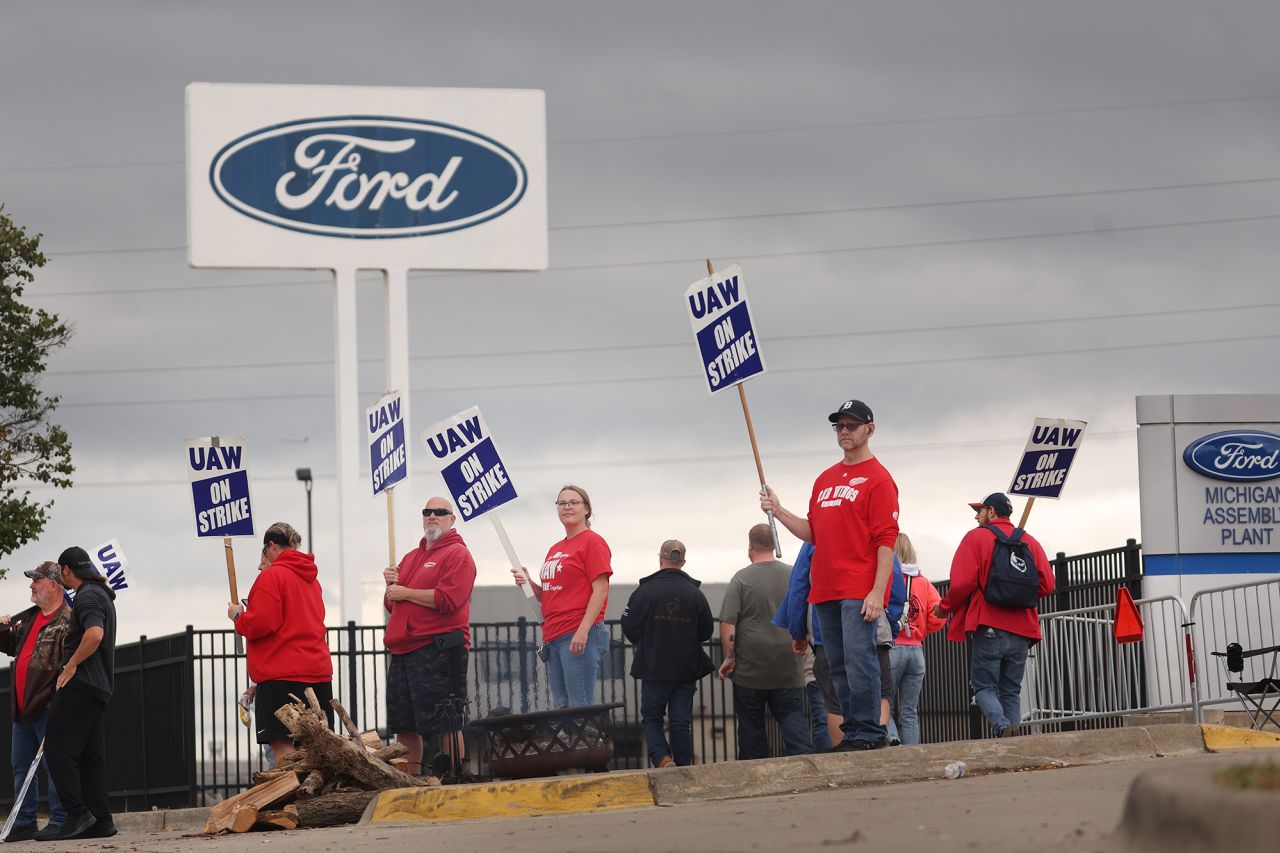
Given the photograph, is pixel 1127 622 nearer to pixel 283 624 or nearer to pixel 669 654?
pixel 669 654

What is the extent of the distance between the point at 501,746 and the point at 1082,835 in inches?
205

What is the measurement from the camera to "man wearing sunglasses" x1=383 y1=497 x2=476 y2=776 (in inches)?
507

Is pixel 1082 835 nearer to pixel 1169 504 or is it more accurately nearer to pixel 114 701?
pixel 1169 504

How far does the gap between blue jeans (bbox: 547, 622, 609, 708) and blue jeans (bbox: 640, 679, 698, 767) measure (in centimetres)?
42

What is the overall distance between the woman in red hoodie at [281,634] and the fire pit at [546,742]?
147cm

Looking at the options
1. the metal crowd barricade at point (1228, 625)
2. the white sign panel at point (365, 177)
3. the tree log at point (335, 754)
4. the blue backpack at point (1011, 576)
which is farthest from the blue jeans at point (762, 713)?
the white sign panel at point (365, 177)

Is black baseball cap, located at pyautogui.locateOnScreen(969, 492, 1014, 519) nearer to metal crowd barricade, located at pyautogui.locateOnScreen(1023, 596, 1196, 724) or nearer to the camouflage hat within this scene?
metal crowd barricade, located at pyautogui.locateOnScreen(1023, 596, 1196, 724)

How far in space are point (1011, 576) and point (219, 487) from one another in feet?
22.9

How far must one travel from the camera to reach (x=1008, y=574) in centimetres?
1248

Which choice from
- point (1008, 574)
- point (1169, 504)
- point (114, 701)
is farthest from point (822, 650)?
Answer: point (114, 701)

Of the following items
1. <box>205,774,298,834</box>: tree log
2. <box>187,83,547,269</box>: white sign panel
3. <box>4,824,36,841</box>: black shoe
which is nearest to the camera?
<box>205,774,298,834</box>: tree log

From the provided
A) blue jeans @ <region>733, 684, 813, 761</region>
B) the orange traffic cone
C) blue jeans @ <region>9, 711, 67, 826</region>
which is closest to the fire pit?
blue jeans @ <region>733, 684, 813, 761</region>

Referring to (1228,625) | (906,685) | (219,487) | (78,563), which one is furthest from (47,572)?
(1228,625)

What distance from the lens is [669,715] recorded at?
1255cm
